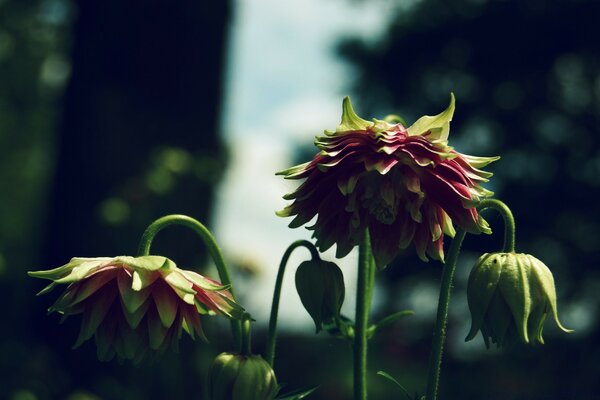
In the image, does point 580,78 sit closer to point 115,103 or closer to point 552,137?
point 552,137

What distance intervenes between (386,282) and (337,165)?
1063 centimetres

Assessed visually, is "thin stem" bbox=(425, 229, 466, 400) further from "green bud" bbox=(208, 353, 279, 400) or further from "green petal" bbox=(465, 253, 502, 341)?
"green bud" bbox=(208, 353, 279, 400)

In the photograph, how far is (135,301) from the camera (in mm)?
1276

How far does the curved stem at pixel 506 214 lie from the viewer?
1281mm

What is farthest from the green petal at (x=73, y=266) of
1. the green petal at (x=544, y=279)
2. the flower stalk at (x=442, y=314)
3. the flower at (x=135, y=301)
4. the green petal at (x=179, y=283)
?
the green petal at (x=544, y=279)

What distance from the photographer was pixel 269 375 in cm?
135

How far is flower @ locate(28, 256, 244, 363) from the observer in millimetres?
1279

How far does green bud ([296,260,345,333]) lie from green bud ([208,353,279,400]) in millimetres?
112

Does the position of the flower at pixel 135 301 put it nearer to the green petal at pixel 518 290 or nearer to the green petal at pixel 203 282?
the green petal at pixel 203 282

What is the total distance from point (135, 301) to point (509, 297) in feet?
1.74

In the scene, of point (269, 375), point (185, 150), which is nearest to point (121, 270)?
point (269, 375)

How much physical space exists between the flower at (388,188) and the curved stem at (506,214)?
2 cm

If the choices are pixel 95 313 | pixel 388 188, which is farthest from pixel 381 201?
pixel 95 313

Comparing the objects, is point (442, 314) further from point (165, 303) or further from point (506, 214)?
point (165, 303)
